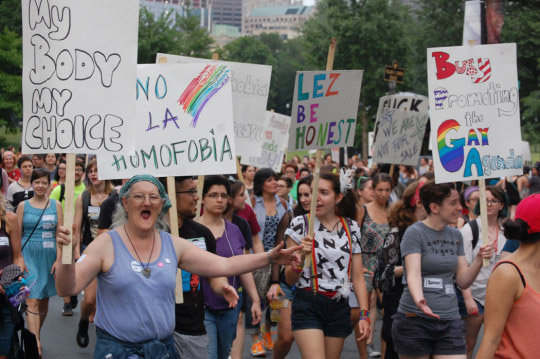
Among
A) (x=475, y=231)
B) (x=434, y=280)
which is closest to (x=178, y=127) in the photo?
(x=434, y=280)

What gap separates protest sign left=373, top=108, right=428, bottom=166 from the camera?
39.4ft

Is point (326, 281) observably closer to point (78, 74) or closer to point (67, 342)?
point (78, 74)

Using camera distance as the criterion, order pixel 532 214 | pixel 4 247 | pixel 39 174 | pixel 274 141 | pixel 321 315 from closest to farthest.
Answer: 1. pixel 532 214
2. pixel 321 315
3. pixel 4 247
4. pixel 39 174
5. pixel 274 141

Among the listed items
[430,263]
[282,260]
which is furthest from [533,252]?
[430,263]

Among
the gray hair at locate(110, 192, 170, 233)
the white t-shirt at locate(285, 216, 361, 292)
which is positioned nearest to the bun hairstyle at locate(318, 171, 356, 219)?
the white t-shirt at locate(285, 216, 361, 292)

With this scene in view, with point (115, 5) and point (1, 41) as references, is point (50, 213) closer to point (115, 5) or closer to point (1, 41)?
point (115, 5)

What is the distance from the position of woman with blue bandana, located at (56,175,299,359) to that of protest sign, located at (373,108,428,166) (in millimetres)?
7611

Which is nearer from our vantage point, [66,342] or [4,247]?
[4,247]

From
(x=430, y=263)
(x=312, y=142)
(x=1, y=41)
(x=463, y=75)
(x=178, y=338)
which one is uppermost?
(x=1, y=41)

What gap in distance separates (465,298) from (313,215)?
1.56 meters

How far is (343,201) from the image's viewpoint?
21.2ft

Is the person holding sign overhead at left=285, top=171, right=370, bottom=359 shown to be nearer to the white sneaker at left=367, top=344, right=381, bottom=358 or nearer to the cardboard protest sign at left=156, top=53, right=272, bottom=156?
the white sneaker at left=367, top=344, right=381, bottom=358

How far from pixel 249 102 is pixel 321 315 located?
434 cm

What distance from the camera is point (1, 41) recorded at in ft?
97.5
